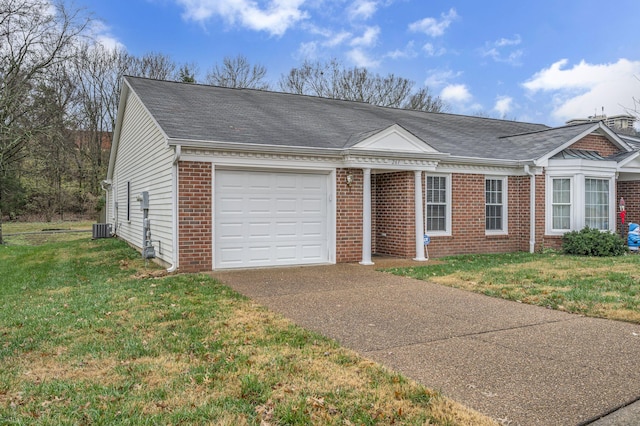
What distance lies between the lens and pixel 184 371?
404 centimetres

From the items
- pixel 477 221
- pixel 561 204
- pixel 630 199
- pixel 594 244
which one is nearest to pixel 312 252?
pixel 477 221

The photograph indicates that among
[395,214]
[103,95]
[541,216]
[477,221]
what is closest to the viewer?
[395,214]

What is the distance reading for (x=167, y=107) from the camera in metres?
11.1

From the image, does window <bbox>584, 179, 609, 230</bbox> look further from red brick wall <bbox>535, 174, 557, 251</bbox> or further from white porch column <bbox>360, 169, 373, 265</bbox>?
white porch column <bbox>360, 169, 373, 265</bbox>

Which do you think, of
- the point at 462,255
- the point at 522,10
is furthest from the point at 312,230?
the point at 522,10

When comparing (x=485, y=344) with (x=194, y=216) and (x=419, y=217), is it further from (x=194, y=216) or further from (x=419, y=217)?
(x=419, y=217)

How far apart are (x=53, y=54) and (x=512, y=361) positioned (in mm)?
19754

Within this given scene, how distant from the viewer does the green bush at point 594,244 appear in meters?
12.4

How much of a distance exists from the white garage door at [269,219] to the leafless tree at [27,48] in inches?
451

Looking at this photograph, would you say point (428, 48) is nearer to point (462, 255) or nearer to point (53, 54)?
point (462, 255)

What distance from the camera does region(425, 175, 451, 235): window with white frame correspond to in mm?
12406

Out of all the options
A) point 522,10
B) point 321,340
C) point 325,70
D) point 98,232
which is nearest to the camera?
point 321,340

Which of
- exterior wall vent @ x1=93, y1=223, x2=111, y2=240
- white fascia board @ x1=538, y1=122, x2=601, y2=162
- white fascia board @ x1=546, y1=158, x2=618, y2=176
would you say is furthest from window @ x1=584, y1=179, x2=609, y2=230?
exterior wall vent @ x1=93, y1=223, x2=111, y2=240

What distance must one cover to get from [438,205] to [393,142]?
97.7 inches
